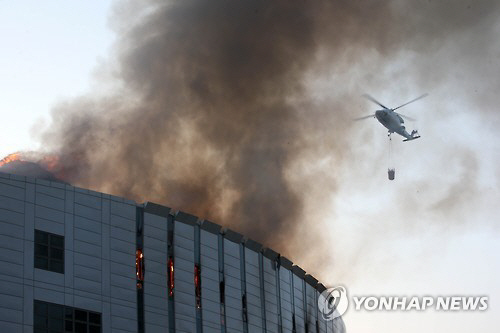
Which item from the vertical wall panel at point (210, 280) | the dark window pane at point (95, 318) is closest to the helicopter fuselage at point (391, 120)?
the vertical wall panel at point (210, 280)

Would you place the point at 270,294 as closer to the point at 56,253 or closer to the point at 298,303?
the point at 298,303

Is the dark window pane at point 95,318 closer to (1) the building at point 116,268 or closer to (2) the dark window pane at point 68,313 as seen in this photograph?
(1) the building at point 116,268

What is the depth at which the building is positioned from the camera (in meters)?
75.8

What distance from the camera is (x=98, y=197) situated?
82.6 metres

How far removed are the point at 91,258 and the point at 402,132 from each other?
6504 centimetres

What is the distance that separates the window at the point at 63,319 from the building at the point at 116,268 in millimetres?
70

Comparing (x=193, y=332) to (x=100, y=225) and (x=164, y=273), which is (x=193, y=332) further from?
(x=100, y=225)

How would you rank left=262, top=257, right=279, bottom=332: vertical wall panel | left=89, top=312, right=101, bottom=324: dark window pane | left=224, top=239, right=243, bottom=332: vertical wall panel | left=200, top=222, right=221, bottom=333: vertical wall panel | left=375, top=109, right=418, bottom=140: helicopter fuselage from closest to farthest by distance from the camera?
left=89, top=312, right=101, bottom=324: dark window pane < left=200, top=222, right=221, bottom=333: vertical wall panel < left=224, top=239, right=243, bottom=332: vertical wall panel < left=262, top=257, right=279, bottom=332: vertical wall panel < left=375, top=109, right=418, bottom=140: helicopter fuselage

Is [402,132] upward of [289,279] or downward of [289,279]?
upward

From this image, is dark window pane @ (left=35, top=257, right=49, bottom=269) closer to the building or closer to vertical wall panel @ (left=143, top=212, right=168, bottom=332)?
the building

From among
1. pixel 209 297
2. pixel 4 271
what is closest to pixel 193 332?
pixel 209 297

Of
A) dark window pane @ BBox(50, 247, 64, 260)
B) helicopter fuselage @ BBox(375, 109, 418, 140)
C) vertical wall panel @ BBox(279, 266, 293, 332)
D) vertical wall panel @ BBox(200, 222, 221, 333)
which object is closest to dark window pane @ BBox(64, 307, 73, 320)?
dark window pane @ BBox(50, 247, 64, 260)

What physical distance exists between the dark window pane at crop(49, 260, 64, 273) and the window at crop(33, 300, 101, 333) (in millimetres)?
2586

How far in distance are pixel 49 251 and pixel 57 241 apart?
44.2 inches
